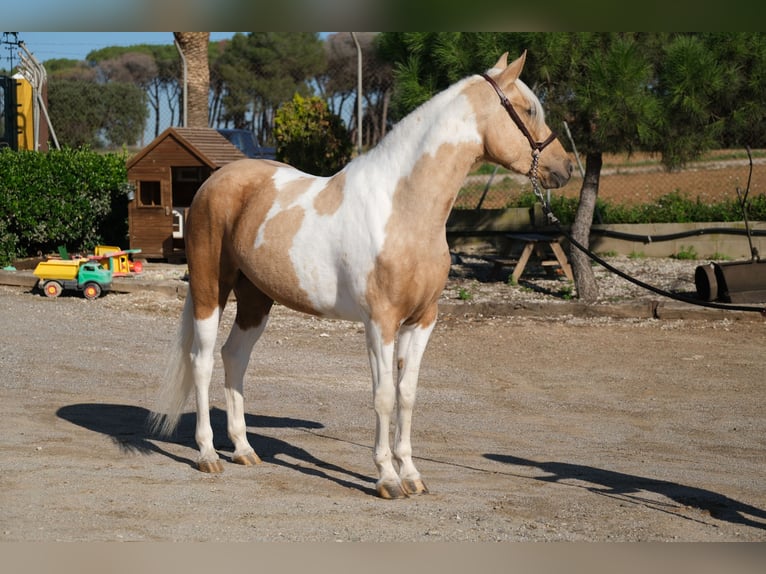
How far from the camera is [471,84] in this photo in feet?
16.6

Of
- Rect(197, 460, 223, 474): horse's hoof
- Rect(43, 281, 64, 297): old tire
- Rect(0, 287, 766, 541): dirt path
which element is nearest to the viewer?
Rect(0, 287, 766, 541): dirt path

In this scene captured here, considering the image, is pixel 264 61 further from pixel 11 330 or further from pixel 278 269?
pixel 278 269

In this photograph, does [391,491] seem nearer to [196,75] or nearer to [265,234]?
[265,234]

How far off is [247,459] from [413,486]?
111 cm

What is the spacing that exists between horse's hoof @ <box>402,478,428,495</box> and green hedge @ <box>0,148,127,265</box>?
10.7 m

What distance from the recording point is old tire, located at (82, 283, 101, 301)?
12.0 m

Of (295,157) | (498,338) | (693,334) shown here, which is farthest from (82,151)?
(693,334)

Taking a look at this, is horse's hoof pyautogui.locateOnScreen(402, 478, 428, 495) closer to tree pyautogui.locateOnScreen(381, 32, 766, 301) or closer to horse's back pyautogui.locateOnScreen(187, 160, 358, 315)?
horse's back pyautogui.locateOnScreen(187, 160, 358, 315)

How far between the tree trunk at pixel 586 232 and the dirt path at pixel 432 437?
133 centimetres

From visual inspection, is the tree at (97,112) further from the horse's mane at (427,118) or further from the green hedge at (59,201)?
the horse's mane at (427,118)

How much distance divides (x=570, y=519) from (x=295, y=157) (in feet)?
38.7

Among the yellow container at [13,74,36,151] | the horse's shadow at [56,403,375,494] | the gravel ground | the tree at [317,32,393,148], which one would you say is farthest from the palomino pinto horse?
the tree at [317,32,393,148]

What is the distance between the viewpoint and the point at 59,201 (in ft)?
48.8

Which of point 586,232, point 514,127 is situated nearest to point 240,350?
point 514,127
